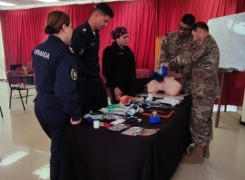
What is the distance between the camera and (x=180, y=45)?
2.46 metres

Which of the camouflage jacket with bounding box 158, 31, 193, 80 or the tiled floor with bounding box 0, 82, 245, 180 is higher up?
the camouflage jacket with bounding box 158, 31, 193, 80

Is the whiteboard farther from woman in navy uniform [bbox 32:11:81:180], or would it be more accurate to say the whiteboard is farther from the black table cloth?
woman in navy uniform [bbox 32:11:81:180]

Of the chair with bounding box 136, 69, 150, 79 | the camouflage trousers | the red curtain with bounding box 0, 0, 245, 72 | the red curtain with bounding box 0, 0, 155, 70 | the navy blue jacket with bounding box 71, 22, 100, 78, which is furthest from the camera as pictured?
the red curtain with bounding box 0, 0, 155, 70

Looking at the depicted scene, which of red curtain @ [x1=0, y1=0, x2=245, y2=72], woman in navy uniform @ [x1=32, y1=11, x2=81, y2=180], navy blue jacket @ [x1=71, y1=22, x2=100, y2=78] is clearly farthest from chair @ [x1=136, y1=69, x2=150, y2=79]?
woman in navy uniform @ [x1=32, y1=11, x2=81, y2=180]

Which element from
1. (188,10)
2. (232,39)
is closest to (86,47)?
(232,39)

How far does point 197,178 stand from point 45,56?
5.53ft

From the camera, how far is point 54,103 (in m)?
1.46

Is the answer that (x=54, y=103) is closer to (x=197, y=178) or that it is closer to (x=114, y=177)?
(x=114, y=177)

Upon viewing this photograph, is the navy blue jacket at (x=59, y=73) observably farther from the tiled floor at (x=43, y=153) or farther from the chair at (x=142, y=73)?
the chair at (x=142, y=73)

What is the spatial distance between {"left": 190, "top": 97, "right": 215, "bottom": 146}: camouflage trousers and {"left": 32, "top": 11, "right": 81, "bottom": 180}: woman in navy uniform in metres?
1.20

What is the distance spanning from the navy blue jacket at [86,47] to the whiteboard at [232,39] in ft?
8.37

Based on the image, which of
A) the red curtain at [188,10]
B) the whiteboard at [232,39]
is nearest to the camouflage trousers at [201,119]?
the whiteboard at [232,39]

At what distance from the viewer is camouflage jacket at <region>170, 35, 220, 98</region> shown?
6.48 ft

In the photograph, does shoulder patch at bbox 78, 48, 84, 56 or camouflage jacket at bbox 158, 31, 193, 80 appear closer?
shoulder patch at bbox 78, 48, 84, 56
